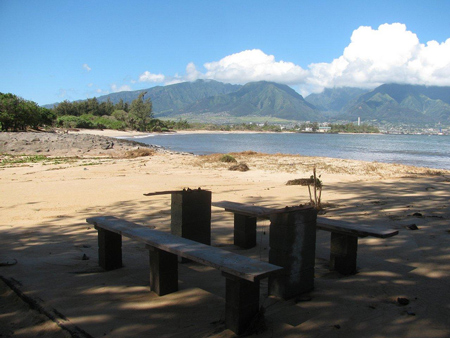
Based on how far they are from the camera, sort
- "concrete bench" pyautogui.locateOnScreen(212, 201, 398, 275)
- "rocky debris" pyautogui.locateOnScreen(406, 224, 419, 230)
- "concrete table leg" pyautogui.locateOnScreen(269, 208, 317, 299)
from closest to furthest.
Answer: "concrete table leg" pyautogui.locateOnScreen(269, 208, 317, 299), "concrete bench" pyautogui.locateOnScreen(212, 201, 398, 275), "rocky debris" pyautogui.locateOnScreen(406, 224, 419, 230)

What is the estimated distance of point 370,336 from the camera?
8.59 feet

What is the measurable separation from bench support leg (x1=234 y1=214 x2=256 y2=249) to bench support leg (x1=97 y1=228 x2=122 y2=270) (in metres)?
1.53

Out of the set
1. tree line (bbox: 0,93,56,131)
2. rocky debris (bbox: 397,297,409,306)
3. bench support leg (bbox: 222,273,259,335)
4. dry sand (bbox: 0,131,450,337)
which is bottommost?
dry sand (bbox: 0,131,450,337)

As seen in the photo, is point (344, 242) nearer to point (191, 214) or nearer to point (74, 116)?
point (191, 214)

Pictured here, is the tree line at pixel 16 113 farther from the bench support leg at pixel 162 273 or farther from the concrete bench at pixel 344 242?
the concrete bench at pixel 344 242

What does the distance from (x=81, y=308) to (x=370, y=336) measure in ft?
7.23

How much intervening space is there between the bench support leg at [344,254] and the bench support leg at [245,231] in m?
1.14

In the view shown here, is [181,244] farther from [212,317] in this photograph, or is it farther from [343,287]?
[343,287]

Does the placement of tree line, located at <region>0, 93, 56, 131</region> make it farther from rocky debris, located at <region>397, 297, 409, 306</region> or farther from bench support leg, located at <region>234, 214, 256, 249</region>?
rocky debris, located at <region>397, 297, 409, 306</region>

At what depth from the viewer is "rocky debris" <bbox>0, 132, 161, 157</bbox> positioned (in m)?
22.5

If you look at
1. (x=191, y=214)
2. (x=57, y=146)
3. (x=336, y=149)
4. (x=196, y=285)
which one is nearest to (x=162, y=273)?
(x=196, y=285)

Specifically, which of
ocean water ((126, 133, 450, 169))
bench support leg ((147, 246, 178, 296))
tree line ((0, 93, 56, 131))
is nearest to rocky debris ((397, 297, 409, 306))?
bench support leg ((147, 246, 178, 296))

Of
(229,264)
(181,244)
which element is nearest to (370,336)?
(229,264)

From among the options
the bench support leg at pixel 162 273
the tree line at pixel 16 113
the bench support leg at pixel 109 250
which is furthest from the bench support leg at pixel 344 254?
the tree line at pixel 16 113
